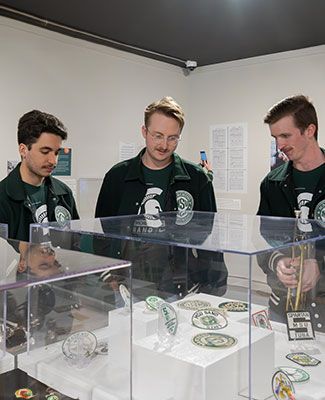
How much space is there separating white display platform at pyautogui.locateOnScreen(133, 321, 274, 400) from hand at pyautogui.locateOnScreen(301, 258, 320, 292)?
0.68 feet

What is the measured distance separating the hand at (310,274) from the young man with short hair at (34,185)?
100cm

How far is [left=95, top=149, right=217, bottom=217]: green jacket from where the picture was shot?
1.84m

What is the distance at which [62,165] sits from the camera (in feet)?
9.11

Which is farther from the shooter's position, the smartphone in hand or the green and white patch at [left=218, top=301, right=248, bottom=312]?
the smartphone in hand

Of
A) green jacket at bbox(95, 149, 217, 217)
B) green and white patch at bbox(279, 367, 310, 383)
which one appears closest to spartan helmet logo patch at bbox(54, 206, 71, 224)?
green jacket at bbox(95, 149, 217, 217)

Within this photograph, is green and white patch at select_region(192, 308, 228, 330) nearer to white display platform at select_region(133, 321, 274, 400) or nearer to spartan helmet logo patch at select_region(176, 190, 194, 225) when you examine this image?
white display platform at select_region(133, 321, 274, 400)

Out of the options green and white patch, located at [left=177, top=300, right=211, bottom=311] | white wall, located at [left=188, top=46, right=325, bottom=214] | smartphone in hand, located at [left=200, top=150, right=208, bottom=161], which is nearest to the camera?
green and white patch, located at [left=177, top=300, right=211, bottom=311]

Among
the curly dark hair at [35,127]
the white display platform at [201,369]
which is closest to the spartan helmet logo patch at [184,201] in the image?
the curly dark hair at [35,127]

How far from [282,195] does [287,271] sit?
93cm

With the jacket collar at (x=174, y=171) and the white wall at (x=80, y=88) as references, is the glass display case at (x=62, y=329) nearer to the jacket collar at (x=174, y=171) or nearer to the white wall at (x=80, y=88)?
the jacket collar at (x=174, y=171)

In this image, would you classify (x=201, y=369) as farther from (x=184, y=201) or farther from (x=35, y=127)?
(x=35, y=127)

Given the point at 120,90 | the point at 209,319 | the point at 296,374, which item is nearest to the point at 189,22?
the point at 120,90

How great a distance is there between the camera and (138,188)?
1.86 m

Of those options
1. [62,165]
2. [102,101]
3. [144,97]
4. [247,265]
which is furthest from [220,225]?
[144,97]
